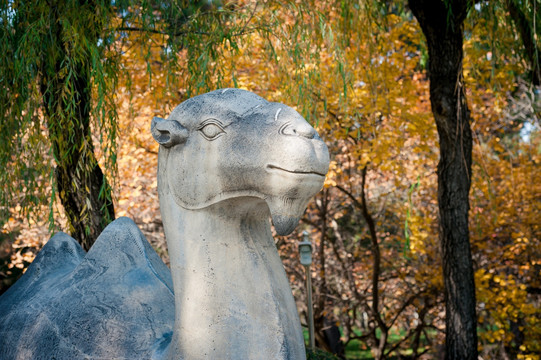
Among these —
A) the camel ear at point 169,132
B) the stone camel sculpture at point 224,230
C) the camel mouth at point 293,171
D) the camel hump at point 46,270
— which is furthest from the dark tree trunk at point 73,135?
the camel mouth at point 293,171

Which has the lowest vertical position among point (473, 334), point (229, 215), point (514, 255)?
point (473, 334)

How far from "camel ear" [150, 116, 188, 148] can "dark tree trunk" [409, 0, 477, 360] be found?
414 cm

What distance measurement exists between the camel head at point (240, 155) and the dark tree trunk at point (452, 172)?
13.4 ft

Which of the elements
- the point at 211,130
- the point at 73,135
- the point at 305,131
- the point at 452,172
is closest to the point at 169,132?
the point at 211,130

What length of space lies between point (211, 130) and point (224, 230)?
310 millimetres

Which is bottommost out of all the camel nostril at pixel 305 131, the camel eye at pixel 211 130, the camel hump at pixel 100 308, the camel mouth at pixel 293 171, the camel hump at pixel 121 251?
the camel hump at pixel 100 308

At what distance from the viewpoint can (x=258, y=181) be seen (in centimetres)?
160

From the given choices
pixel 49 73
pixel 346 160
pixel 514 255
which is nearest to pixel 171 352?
pixel 49 73

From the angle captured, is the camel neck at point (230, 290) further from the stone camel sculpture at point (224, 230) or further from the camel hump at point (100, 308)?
the camel hump at point (100, 308)

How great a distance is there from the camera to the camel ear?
173 centimetres

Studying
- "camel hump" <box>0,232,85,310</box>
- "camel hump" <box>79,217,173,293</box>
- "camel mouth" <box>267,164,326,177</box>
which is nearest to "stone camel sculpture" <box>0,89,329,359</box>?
"camel mouth" <box>267,164,326,177</box>

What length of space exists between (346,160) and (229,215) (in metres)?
7.78

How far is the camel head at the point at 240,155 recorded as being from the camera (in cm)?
154

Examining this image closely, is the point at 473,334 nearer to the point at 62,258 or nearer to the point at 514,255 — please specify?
the point at 514,255
